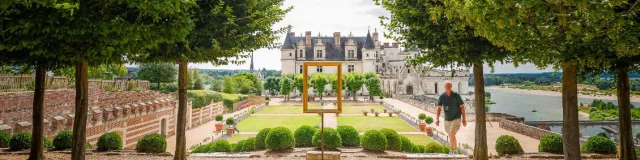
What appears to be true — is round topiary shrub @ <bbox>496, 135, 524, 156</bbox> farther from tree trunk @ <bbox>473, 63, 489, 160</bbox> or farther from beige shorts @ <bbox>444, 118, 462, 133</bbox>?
tree trunk @ <bbox>473, 63, 489, 160</bbox>

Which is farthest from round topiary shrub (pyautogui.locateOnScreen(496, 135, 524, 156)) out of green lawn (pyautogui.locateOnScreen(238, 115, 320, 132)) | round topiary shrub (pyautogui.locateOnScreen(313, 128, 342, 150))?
green lawn (pyautogui.locateOnScreen(238, 115, 320, 132))

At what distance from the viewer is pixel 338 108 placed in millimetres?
6750

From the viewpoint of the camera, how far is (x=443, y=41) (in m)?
7.11

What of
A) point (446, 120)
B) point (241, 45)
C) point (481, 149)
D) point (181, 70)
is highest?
point (241, 45)

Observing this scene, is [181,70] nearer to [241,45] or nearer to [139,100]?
[241,45]

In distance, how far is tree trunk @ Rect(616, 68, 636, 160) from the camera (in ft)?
23.4

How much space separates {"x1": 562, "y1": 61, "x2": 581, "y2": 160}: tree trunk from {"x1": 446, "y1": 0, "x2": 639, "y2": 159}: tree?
0.42 meters

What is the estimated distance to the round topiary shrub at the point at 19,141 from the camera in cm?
927

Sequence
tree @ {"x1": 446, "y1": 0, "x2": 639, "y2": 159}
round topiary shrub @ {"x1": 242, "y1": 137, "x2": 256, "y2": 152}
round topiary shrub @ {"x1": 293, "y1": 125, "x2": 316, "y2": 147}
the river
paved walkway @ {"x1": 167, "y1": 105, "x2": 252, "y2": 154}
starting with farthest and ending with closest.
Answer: the river, paved walkway @ {"x1": 167, "y1": 105, "x2": 252, "y2": 154}, round topiary shrub @ {"x1": 293, "y1": 125, "x2": 316, "y2": 147}, round topiary shrub @ {"x1": 242, "y1": 137, "x2": 256, "y2": 152}, tree @ {"x1": 446, "y1": 0, "x2": 639, "y2": 159}

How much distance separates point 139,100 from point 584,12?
18751 millimetres

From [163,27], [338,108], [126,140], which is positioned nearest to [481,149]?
[338,108]

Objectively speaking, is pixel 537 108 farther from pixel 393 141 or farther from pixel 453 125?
pixel 453 125

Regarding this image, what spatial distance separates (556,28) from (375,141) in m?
5.95

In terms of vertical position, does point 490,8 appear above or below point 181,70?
above
